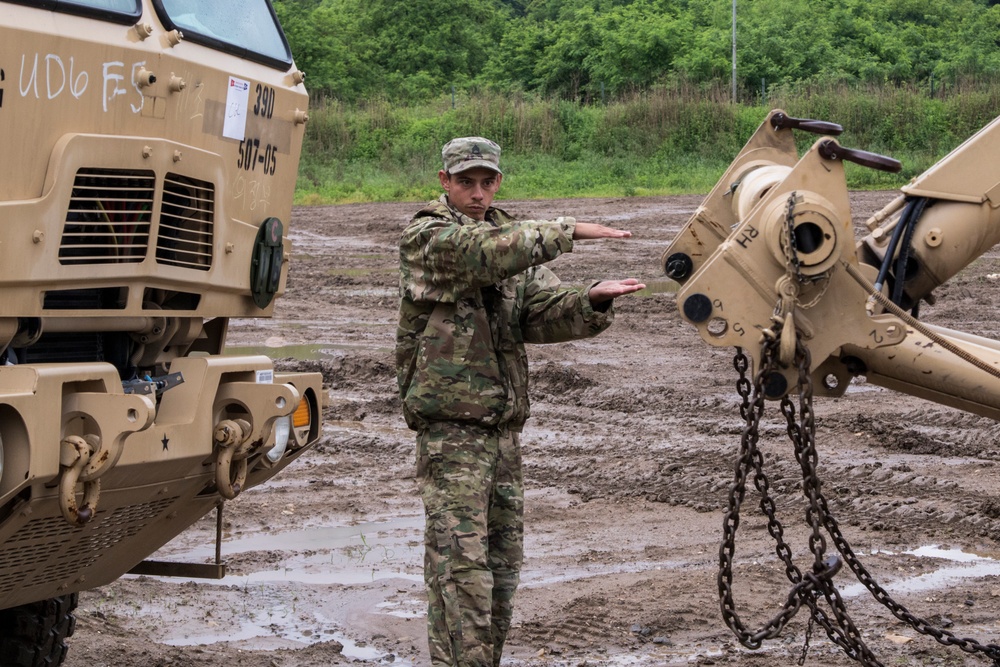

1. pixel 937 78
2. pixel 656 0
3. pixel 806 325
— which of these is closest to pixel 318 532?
pixel 806 325

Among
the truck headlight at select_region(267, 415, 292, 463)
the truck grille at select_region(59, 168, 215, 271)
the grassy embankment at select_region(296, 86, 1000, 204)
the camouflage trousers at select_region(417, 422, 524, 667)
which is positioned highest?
the truck grille at select_region(59, 168, 215, 271)

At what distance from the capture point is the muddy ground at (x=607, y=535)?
5.93m

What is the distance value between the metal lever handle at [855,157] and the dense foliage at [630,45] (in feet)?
106

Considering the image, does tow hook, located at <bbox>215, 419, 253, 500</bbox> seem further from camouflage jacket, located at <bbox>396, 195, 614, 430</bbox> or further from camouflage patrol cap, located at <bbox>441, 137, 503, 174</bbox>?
camouflage patrol cap, located at <bbox>441, 137, 503, 174</bbox>

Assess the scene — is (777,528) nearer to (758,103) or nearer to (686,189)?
(686,189)

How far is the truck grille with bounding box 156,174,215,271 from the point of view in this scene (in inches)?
176

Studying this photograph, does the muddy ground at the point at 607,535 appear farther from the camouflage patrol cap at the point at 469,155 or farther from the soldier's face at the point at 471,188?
the camouflage patrol cap at the point at 469,155

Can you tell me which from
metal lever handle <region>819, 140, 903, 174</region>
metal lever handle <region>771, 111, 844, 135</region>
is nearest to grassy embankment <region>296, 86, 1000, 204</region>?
metal lever handle <region>771, 111, 844, 135</region>

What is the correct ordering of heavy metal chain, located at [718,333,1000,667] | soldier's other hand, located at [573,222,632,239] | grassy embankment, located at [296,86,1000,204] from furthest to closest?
grassy embankment, located at [296,86,1000,204], soldier's other hand, located at [573,222,632,239], heavy metal chain, located at [718,333,1000,667]

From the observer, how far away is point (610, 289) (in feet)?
16.1

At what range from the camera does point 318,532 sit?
780 centimetres

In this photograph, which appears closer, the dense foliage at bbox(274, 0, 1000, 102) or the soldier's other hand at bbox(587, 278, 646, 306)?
the soldier's other hand at bbox(587, 278, 646, 306)

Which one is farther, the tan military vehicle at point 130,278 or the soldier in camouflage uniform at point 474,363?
the soldier in camouflage uniform at point 474,363

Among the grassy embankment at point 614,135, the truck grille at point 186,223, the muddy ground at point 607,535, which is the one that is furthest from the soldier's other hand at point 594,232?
the grassy embankment at point 614,135
